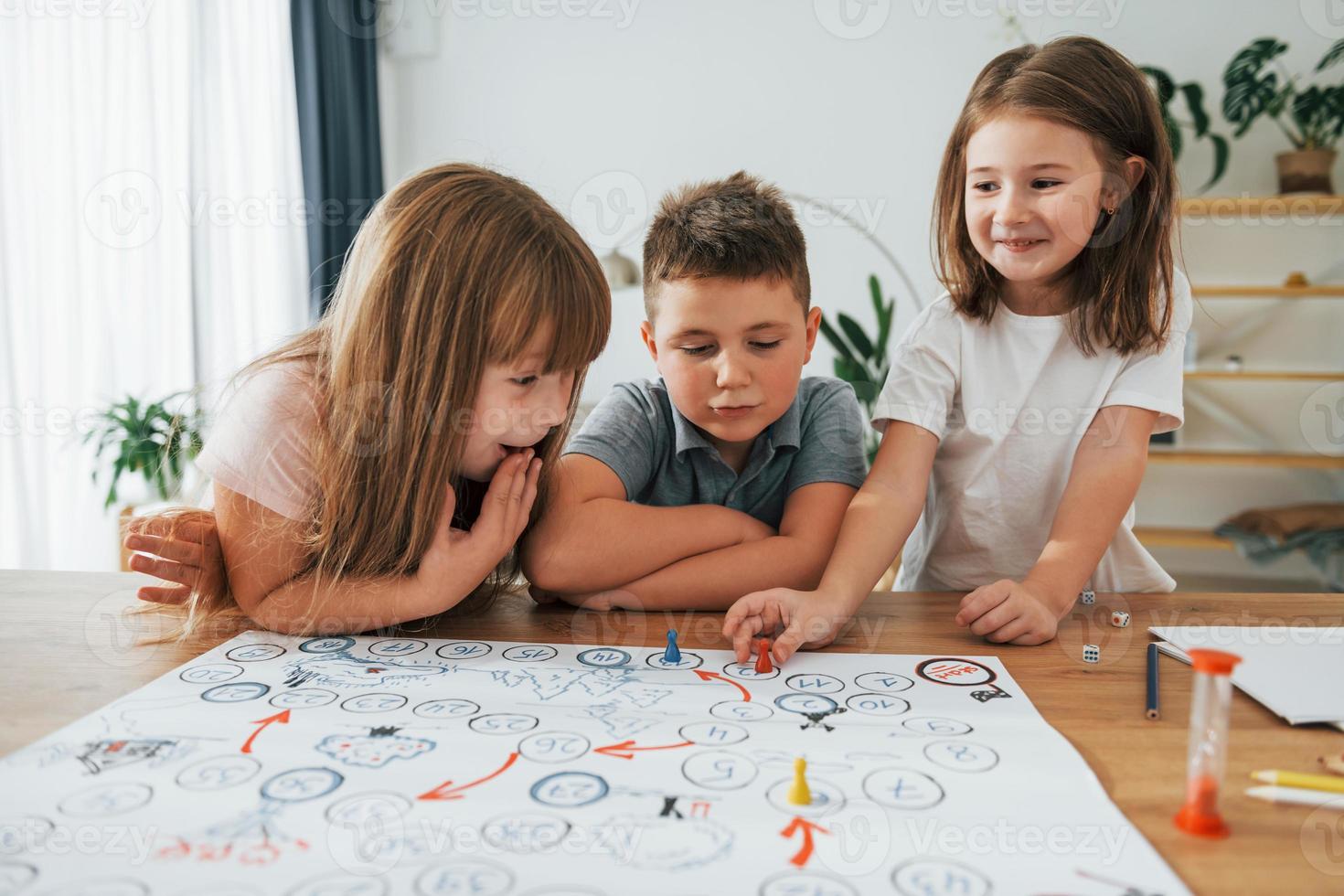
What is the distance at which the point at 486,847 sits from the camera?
1.49 feet

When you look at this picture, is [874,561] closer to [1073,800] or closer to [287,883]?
[1073,800]

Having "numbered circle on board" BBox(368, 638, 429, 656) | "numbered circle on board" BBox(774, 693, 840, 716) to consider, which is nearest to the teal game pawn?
"numbered circle on board" BBox(774, 693, 840, 716)

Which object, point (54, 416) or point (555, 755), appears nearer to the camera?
point (555, 755)

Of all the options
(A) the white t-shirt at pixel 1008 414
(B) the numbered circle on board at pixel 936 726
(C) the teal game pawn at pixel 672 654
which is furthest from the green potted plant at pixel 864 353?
(B) the numbered circle on board at pixel 936 726

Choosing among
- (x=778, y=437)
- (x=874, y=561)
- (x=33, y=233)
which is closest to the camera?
(x=874, y=561)

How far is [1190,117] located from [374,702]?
3518 mm

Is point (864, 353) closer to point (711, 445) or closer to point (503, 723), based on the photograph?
point (711, 445)

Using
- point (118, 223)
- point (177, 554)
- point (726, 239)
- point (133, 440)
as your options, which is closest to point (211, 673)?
point (177, 554)

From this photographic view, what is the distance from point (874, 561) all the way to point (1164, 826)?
1.44 feet

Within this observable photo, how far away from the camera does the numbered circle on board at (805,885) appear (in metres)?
0.42

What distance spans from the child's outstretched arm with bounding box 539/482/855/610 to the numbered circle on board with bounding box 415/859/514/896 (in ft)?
1.57

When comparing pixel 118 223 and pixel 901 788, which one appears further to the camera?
pixel 118 223

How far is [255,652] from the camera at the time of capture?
0.77 meters

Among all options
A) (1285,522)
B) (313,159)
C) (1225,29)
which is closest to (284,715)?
(313,159)
